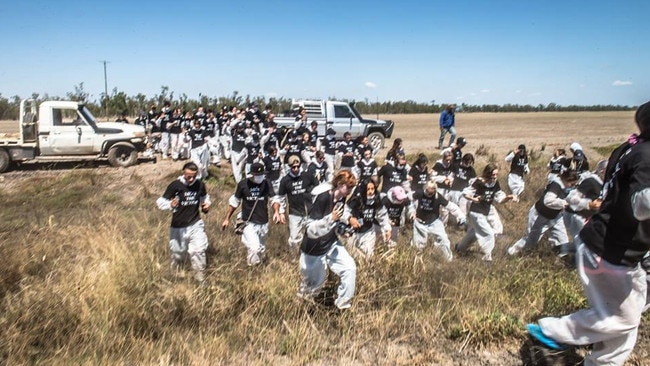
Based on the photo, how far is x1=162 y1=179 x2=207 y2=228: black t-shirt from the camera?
6785mm

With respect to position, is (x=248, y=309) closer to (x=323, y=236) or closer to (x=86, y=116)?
(x=323, y=236)

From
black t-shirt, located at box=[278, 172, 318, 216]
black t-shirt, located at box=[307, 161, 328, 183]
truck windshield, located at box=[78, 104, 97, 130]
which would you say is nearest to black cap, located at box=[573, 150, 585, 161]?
black t-shirt, located at box=[307, 161, 328, 183]

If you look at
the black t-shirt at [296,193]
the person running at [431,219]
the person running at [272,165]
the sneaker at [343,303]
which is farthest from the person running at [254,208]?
the person running at [272,165]

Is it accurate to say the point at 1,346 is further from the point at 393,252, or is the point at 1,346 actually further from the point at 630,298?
the point at 630,298

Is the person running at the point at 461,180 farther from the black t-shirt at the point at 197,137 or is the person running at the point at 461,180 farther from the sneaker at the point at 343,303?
the black t-shirt at the point at 197,137

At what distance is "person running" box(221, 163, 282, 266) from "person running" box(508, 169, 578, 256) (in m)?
4.06

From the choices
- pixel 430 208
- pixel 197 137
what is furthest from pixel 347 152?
pixel 430 208

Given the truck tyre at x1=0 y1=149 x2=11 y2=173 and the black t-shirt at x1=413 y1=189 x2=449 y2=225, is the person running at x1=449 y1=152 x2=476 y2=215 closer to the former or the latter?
the black t-shirt at x1=413 y1=189 x2=449 y2=225

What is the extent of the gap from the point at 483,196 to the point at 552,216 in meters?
1.11

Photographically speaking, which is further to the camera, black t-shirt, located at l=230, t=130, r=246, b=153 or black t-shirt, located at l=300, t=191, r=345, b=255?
black t-shirt, located at l=230, t=130, r=246, b=153

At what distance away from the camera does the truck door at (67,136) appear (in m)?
14.7

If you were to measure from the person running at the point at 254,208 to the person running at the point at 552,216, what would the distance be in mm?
4065

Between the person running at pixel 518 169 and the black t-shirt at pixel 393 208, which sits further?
the person running at pixel 518 169

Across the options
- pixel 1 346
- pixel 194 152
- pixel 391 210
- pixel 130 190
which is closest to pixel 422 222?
pixel 391 210
